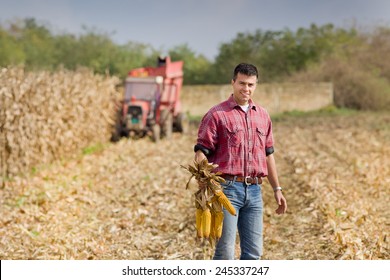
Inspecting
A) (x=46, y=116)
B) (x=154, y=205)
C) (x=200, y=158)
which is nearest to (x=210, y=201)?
(x=200, y=158)

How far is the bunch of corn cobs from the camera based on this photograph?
14.5 feet

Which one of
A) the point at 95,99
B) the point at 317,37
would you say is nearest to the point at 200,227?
the point at 95,99

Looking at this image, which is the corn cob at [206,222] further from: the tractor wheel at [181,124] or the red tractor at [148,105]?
the tractor wheel at [181,124]

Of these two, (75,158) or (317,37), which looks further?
(317,37)

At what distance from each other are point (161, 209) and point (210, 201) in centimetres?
421

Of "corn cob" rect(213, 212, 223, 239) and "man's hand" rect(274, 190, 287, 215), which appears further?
"man's hand" rect(274, 190, 287, 215)

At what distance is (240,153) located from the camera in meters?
4.56

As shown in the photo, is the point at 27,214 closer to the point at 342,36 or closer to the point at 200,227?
the point at 200,227

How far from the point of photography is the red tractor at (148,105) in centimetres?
1622

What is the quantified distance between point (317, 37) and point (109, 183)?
1216 inches

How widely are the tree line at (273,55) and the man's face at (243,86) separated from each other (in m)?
25.4

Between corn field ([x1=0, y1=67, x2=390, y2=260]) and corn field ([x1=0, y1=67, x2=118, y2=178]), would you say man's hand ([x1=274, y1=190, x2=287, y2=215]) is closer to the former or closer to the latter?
corn field ([x1=0, y1=67, x2=390, y2=260])

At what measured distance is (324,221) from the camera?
7395 mm

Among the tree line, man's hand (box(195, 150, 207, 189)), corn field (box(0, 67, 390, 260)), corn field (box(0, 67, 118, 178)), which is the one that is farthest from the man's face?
the tree line
